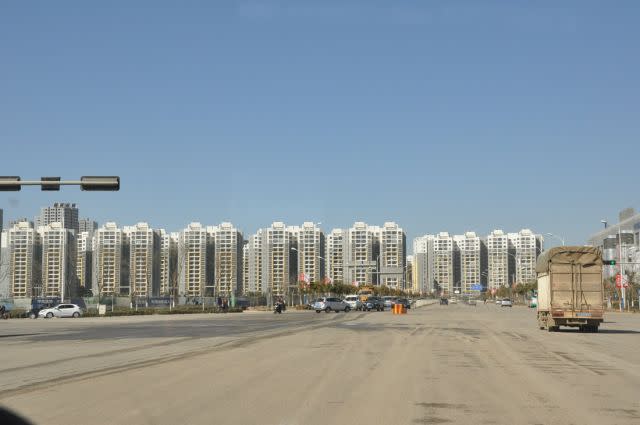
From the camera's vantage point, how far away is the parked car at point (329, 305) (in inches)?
3120

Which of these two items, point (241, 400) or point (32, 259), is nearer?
point (241, 400)

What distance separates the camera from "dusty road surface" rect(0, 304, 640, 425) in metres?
10.7

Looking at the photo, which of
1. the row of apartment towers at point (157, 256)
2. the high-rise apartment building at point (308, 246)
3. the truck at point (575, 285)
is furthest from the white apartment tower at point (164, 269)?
the truck at point (575, 285)

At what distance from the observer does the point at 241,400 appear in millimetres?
12203

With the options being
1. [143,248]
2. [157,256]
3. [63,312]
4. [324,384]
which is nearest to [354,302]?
[63,312]

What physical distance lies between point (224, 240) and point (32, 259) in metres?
47.5

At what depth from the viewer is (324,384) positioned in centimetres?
1436

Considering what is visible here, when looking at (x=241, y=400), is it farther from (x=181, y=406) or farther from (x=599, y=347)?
(x=599, y=347)

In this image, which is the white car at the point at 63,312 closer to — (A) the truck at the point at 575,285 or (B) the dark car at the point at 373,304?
(B) the dark car at the point at 373,304

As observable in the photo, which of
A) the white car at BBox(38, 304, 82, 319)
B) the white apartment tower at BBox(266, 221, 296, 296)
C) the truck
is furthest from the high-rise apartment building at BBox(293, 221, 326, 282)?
the truck

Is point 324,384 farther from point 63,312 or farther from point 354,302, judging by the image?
point 354,302

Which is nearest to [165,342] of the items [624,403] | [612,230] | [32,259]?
[624,403]

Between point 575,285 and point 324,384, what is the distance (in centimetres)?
2333

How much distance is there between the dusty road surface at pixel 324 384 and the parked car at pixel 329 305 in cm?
5412
